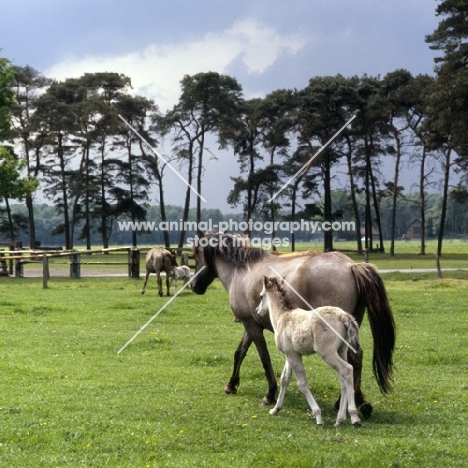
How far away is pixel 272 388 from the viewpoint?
9133mm

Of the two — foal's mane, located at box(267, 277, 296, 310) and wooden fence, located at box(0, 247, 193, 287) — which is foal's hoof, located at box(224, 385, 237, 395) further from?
wooden fence, located at box(0, 247, 193, 287)

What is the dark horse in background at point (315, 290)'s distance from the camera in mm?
8570

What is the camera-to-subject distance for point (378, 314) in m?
8.55

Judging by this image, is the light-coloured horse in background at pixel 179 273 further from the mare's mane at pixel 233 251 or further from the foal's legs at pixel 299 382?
the foal's legs at pixel 299 382

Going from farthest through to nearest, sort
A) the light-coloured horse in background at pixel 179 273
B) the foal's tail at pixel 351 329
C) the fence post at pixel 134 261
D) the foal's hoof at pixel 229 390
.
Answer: the fence post at pixel 134 261
the light-coloured horse in background at pixel 179 273
the foal's hoof at pixel 229 390
the foal's tail at pixel 351 329

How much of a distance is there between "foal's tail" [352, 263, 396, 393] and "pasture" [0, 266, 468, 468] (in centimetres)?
51

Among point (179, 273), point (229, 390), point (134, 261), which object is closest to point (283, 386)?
point (229, 390)

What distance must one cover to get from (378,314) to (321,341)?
115cm

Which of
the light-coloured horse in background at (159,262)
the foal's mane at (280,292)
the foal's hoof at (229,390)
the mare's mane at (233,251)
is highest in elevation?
the mare's mane at (233,251)

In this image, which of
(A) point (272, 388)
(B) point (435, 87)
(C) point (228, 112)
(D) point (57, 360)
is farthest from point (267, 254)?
(C) point (228, 112)

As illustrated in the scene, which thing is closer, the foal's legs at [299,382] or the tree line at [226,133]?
the foal's legs at [299,382]

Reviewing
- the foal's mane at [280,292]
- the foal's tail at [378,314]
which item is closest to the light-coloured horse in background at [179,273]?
the foal's mane at [280,292]

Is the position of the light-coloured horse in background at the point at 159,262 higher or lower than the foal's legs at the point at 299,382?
higher

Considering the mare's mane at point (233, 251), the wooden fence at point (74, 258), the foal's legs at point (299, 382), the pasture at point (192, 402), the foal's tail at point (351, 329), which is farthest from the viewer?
the wooden fence at point (74, 258)
